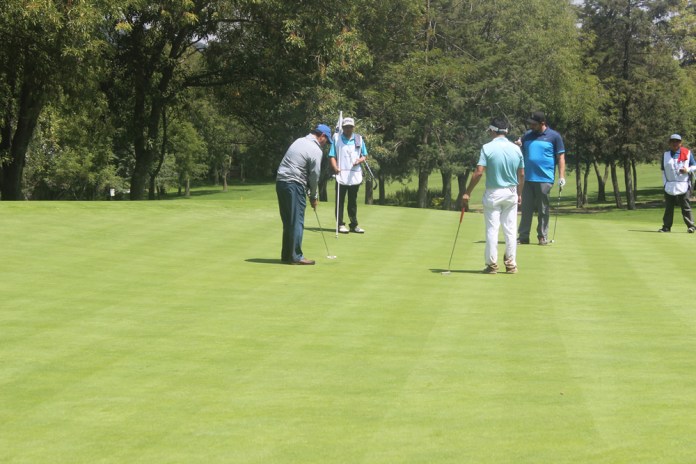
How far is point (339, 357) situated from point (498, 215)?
6272 millimetres

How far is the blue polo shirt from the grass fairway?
1.90 meters

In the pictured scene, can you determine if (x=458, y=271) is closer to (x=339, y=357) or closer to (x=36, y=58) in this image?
(x=339, y=357)

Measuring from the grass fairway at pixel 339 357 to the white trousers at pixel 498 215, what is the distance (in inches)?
18.7

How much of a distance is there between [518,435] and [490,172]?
836 cm

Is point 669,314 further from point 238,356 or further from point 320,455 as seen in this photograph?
point 320,455

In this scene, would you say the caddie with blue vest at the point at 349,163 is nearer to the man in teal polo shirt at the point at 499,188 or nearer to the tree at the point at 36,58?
the man in teal polo shirt at the point at 499,188

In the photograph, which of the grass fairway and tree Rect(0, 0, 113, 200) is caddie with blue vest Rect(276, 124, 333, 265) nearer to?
the grass fairway

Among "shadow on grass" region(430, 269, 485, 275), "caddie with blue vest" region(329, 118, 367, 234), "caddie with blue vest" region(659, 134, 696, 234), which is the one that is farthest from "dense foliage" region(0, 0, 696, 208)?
"shadow on grass" region(430, 269, 485, 275)

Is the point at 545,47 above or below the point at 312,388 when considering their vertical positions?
above

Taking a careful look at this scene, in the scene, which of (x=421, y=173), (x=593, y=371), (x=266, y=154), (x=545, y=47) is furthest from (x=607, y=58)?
(x=593, y=371)

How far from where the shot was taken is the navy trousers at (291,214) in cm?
1488

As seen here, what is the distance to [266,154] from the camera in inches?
1874

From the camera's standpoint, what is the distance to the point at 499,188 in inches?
558

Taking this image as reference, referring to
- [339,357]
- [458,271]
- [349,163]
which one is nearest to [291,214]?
[458,271]
